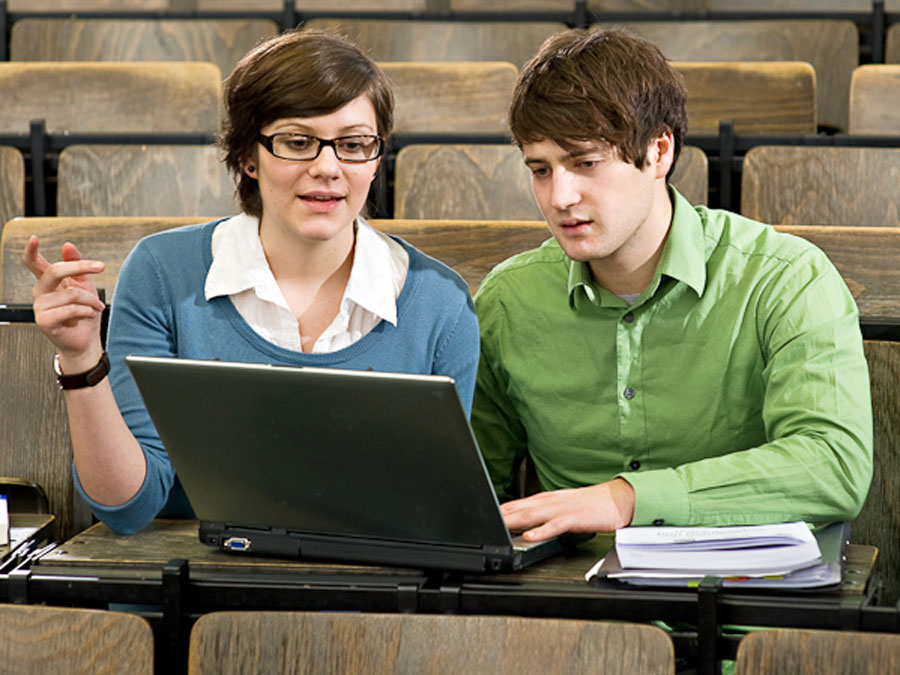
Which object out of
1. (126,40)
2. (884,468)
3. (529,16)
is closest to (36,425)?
(884,468)

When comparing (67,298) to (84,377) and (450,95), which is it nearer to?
(84,377)

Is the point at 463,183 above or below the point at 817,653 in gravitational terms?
above

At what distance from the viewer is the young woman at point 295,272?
0.90m

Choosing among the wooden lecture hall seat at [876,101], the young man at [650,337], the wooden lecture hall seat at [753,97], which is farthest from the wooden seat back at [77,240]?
the wooden lecture hall seat at [876,101]

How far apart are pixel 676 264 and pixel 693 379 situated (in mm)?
82

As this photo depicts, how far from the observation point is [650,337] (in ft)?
3.05

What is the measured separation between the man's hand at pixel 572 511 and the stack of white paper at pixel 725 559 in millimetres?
45

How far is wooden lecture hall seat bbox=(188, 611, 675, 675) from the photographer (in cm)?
60

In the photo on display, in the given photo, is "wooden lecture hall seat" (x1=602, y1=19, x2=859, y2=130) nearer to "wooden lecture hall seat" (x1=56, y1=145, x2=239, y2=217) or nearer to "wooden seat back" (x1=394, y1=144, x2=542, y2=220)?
"wooden seat back" (x1=394, y1=144, x2=542, y2=220)

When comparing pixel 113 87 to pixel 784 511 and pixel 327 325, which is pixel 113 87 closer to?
pixel 327 325

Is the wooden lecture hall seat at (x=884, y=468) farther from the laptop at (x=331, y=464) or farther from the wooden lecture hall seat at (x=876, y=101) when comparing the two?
the wooden lecture hall seat at (x=876, y=101)

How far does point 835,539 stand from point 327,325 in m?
0.38

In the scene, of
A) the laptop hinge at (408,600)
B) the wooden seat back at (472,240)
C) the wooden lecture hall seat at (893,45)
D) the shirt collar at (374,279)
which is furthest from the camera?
the wooden lecture hall seat at (893,45)

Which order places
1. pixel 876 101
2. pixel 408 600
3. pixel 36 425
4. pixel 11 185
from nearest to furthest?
pixel 408 600
pixel 36 425
pixel 11 185
pixel 876 101
